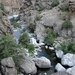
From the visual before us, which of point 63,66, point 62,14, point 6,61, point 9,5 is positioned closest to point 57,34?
point 62,14

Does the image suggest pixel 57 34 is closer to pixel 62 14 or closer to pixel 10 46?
pixel 62 14

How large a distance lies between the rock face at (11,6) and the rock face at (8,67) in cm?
4784

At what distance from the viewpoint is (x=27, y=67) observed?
1786cm

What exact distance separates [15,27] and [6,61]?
23.4 meters

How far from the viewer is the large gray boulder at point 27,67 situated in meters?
17.7

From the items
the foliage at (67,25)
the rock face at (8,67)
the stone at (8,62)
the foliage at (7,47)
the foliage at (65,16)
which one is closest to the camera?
the rock face at (8,67)

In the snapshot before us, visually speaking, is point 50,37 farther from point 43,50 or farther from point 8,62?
point 8,62

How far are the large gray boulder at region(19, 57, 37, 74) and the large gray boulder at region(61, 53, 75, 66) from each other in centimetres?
365

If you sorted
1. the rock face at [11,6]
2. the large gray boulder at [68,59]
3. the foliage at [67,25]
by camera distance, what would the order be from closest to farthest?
1. the large gray boulder at [68,59]
2. the foliage at [67,25]
3. the rock face at [11,6]

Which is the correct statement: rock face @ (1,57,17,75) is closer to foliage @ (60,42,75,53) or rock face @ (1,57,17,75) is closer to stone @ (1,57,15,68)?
stone @ (1,57,15,68)

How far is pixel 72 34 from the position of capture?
28.2 metres

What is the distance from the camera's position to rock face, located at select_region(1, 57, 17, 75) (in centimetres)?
1625

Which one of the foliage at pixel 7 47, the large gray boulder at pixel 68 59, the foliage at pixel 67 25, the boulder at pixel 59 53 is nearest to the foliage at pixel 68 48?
the boulder at pixel 59 53

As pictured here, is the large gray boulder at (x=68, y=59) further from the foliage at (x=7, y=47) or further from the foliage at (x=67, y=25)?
the foliage at (x=67, y=25)
